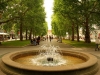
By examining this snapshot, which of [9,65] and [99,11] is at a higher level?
[99,11]

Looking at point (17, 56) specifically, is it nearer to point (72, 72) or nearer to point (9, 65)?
point (9, 65)

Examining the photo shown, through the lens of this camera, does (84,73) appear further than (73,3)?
No

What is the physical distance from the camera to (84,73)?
343 inches

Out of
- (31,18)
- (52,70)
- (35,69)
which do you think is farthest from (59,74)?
(31,18)

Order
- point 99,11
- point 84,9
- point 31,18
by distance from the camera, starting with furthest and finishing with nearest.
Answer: point 31,18, point 99,11, point 84,9

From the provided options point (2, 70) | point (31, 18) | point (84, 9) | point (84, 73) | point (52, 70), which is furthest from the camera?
point (31, 18)

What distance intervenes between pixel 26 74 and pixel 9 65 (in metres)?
1.42

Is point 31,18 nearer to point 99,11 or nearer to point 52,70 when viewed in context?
point 99,11

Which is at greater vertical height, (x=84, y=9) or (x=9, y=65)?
(x=84, y=9)

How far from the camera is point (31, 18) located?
38.2m

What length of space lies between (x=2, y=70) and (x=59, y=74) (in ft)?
12.2

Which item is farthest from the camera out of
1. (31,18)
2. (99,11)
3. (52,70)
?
(31,18)

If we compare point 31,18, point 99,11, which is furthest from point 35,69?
point 31,18

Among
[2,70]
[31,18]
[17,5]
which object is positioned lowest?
[2,70]
